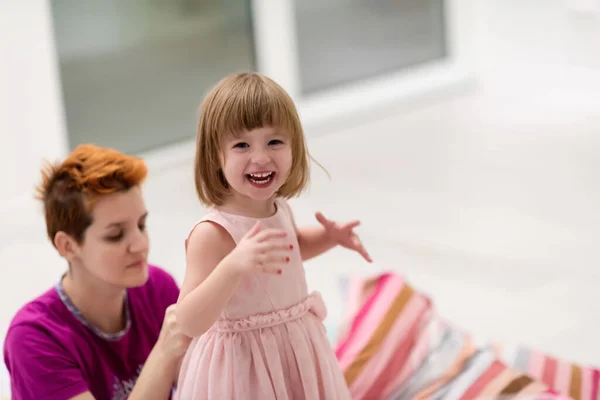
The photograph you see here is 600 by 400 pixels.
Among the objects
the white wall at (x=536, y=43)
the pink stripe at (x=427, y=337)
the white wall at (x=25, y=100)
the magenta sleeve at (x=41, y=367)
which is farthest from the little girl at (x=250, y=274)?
the white wall at (x=536, y=43)

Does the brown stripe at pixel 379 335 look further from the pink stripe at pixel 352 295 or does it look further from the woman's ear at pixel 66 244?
the woman's ear at pixel 66 244

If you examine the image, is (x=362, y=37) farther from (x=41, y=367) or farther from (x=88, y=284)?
(x=41, y=367)

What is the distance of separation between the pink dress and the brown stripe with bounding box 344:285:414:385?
62 centimetres

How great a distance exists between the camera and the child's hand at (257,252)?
137cm

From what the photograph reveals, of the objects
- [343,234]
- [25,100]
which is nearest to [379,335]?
[343,234]

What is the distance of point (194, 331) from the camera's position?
1.44 metres

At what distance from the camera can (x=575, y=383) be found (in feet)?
7.25

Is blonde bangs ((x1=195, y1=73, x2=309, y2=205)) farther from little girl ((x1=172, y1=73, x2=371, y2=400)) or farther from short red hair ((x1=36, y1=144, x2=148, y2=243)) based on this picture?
short red hair ((x1=36, y1=144, x2=148, y2=243))

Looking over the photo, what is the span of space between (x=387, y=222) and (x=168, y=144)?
1311 mm

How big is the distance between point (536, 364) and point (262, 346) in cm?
100

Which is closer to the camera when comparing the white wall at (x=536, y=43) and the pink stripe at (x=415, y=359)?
the pink stripe at (x=415, y=359)

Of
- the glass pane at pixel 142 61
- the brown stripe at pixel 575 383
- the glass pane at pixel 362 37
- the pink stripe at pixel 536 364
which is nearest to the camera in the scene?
the brown stripe at pixel 575 383

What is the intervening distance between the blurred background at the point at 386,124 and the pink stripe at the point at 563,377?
0.15 metres

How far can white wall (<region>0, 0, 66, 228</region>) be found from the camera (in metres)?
3.48
